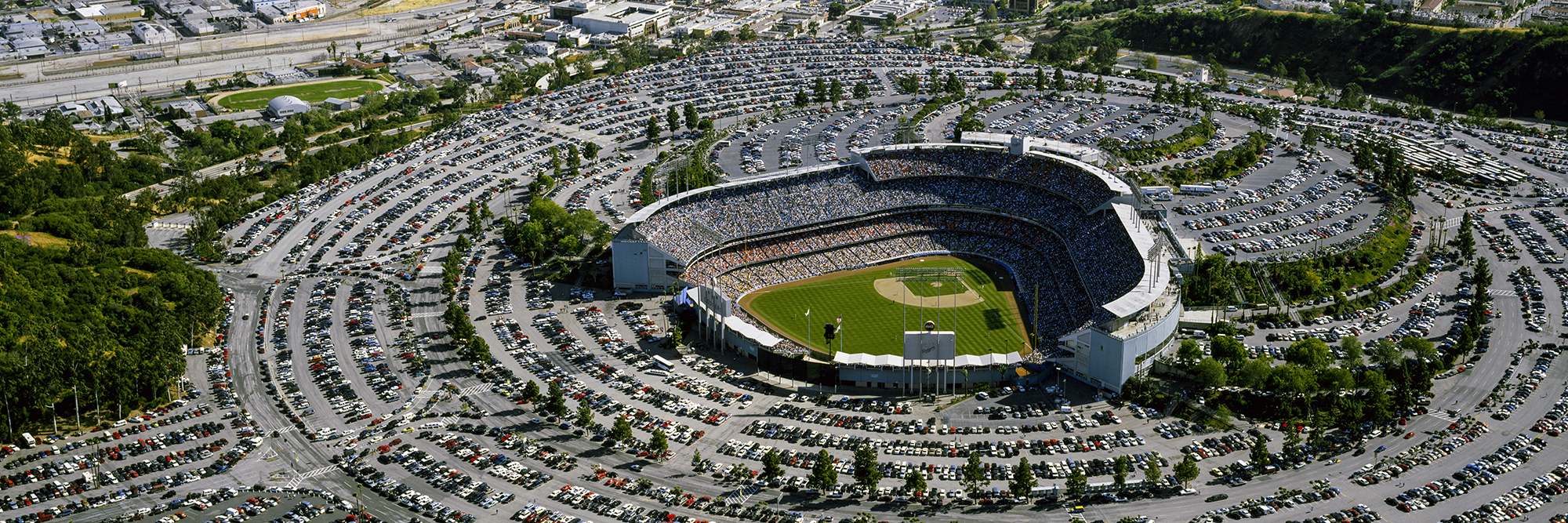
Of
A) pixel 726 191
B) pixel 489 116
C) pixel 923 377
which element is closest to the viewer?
pixel 923 377

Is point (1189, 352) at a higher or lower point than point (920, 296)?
higher

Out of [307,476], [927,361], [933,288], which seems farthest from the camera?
[933,288]

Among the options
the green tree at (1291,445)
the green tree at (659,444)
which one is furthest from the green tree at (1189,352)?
the green tree at (659,444)

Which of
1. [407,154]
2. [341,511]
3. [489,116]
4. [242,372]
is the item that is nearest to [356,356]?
[242,372]

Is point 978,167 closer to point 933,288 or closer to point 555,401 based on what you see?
point 933,288

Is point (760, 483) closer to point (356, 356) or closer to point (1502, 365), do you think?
point (356, 356)

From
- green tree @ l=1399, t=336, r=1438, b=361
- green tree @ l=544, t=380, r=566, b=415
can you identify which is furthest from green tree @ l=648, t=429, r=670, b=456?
green tree @ l=1399, t=336, r=1438, b=361

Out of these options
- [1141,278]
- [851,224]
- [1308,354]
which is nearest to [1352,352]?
[1308,354]
